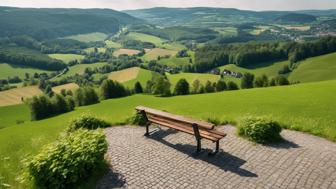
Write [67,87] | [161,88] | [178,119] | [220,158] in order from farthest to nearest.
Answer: [67,87], [161,88], [178,119], [220,158]

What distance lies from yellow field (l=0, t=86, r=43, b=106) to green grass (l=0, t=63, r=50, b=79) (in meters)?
36.1

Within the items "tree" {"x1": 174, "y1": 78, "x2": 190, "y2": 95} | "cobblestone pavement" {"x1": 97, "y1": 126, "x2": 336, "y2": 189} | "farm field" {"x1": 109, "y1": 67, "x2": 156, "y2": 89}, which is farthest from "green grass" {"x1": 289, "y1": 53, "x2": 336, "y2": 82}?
"cobblestone pavement" {"x1": 97, "y1": 126, "x2": 336, "y2": 189}

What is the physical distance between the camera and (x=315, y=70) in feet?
332

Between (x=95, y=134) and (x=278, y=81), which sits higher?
(x=95, y=134)

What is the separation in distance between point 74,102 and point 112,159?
69906 mm

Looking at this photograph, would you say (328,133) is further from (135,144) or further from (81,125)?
(81,125)

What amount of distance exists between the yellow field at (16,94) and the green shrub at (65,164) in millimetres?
86540

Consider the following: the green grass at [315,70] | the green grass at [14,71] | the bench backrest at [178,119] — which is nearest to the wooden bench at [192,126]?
the bench backrest at [178,119]

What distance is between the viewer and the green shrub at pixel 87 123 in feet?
59.3

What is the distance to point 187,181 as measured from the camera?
35.7 ft

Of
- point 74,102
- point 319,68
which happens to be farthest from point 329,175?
point 319,68

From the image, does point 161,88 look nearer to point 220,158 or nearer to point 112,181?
point 220,158

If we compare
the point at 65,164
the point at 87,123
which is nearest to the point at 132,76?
the point at 87,123

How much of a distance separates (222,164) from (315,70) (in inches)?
3984
